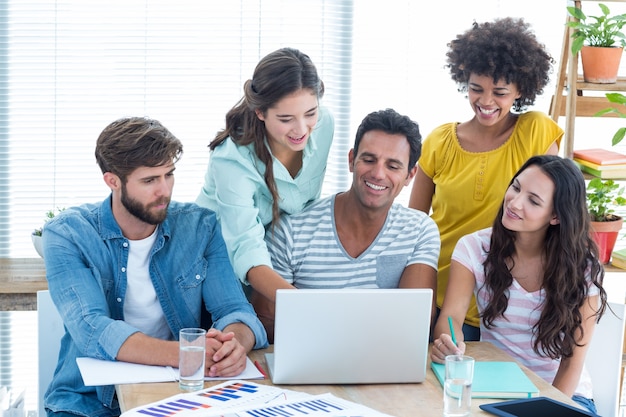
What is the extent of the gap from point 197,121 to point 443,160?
1.18 meters

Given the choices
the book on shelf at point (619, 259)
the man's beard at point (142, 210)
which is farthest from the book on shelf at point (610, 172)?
the man's beard at point (142, 210)

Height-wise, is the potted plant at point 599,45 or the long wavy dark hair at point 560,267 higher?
the potted plant at point 599,45

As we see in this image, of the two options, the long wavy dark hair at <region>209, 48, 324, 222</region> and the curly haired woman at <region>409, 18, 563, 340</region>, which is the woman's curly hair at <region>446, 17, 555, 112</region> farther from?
the long wavy dark hair at <region>209, 48, 324, 222</region>

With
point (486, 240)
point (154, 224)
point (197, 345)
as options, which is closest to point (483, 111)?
point (486, 240)

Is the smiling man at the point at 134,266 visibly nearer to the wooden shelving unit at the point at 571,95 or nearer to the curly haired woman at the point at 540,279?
the curly haired woman at the point at 540,279

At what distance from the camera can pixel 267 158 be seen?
8.27ft

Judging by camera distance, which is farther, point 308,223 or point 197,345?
point 308,223

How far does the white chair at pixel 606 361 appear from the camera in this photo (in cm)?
260

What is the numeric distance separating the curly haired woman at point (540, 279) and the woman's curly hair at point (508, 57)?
0.39 meters

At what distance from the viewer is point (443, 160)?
2943 millimetres

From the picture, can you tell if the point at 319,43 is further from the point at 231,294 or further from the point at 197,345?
the point at 197,345

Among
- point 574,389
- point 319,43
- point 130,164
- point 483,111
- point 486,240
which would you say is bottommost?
point 574,389

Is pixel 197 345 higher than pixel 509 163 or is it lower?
lower

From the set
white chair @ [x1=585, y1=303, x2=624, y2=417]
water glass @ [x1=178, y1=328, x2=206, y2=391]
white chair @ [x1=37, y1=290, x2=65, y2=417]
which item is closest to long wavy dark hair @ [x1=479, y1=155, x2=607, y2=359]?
white chair @ [x1=585, y1=303, x2=624, y2=417]
